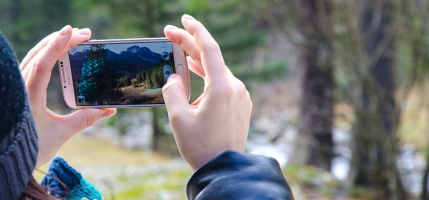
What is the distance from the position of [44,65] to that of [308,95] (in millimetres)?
7214

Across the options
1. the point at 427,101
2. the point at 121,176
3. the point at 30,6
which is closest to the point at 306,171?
the point at 427,101

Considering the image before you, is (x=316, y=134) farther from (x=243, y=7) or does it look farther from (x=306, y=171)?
(x=243, y=7)

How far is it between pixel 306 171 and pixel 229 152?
599 cm

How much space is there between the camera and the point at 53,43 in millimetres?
1044

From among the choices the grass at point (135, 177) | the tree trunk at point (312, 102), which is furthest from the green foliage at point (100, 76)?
the tree trunk at point (312, 102)

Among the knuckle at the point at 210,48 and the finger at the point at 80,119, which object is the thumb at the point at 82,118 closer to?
the finger at the point at 80,119

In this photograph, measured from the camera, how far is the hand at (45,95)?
1023 mm

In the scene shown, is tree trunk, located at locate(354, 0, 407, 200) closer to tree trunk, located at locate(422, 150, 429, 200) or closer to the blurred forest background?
the blurred forest background

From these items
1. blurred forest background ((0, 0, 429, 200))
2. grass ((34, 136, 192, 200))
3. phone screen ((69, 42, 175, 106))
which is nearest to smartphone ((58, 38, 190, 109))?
phone screen ((69, 42, 175, 106))

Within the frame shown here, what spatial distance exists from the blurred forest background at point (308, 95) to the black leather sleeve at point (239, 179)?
157 cm

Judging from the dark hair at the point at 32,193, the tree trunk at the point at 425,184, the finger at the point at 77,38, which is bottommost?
the tree trunk at the point at 425,184

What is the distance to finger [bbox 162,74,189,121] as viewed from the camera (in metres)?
0.99

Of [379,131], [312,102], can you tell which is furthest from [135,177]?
[312,102]

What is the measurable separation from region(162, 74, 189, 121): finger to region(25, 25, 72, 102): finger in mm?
203
